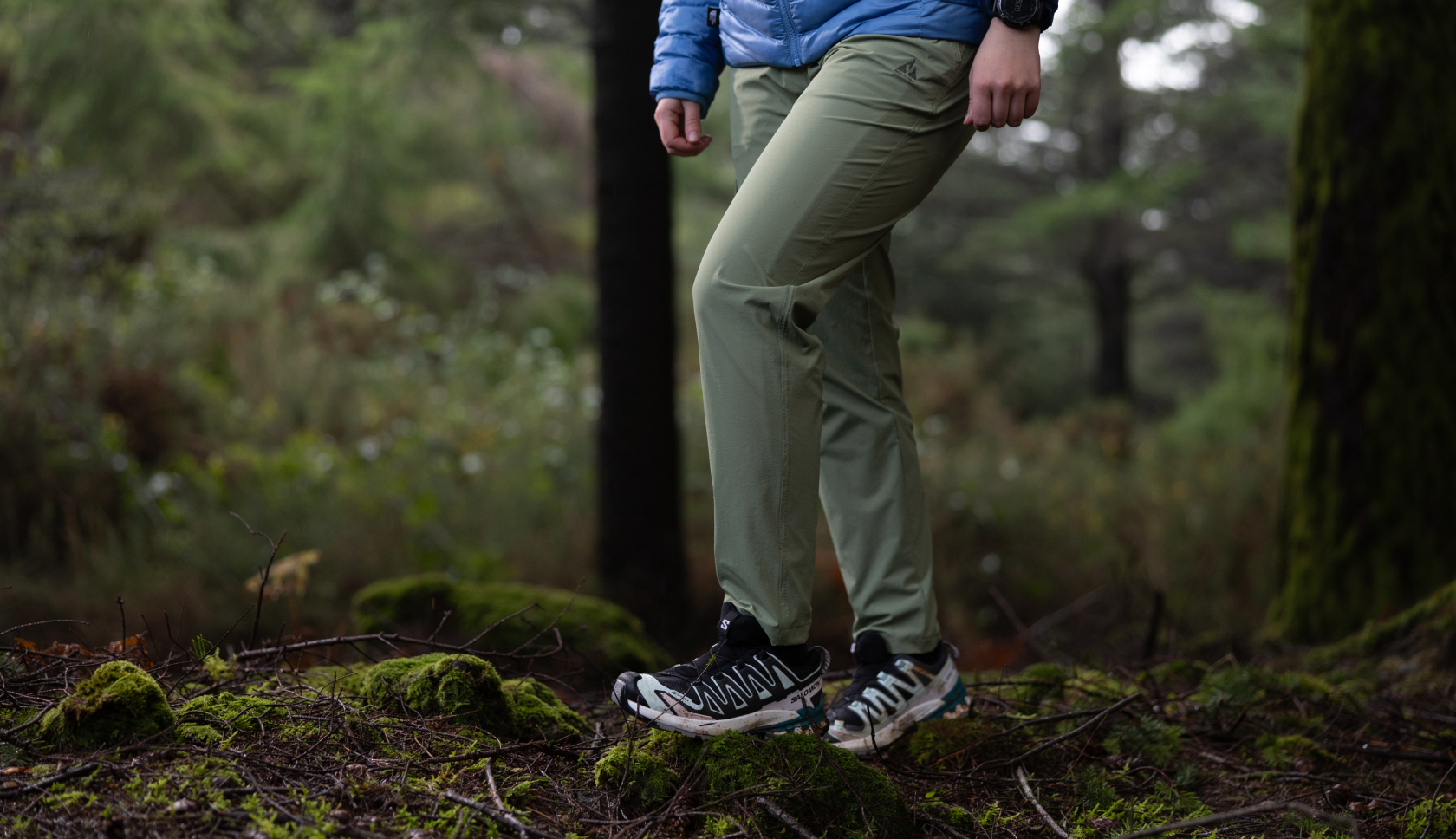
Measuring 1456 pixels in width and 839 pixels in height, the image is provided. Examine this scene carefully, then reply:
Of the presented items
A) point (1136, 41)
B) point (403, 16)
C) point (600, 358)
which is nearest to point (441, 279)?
point (403, 16)

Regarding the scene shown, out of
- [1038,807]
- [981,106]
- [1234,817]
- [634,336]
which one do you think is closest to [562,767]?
[1038,807]

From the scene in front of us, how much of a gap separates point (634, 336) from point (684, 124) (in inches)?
101

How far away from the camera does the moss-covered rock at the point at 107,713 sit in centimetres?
159

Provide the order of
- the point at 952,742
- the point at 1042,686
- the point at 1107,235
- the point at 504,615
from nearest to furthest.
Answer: the point at 952,742
the point at 1042,686
the point at 504,615
the point at 1107,235

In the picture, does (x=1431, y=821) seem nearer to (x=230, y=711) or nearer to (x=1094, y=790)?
(x=1094, y=790)

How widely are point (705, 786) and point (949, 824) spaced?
0.44 m

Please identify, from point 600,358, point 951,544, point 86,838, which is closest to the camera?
point 86,838

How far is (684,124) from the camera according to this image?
209cm

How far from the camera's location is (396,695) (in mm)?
1914

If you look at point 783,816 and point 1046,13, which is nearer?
point 783,816

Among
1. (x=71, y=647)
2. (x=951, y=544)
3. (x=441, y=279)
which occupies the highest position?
(x=71, y=647)

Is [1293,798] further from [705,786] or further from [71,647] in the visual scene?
[71,647]

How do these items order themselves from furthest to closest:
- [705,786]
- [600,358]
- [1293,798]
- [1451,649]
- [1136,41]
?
[1136,41] → [600,358] → [1451,649] → [1293,798] → [705,786]

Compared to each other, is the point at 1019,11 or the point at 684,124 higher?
the point at 1019,11
